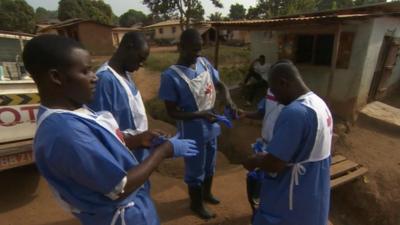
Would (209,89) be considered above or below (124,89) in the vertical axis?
below

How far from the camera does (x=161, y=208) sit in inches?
139

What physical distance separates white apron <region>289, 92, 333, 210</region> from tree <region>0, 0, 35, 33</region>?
110 feet

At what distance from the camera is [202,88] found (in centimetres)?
290

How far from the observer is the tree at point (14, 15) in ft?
92.7

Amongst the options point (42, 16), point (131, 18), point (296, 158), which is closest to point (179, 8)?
point (296, 158)

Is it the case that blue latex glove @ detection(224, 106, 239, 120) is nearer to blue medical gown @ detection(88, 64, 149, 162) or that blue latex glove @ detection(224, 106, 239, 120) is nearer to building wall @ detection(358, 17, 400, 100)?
blue medical gown @ detection(88, 64, 149, 162)

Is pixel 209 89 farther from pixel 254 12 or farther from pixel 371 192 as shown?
pixel 254 12

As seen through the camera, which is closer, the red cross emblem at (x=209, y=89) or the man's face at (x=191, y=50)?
the man's face at (x=191, y=50)

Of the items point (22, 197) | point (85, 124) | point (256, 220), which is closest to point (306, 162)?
point (256, 220)

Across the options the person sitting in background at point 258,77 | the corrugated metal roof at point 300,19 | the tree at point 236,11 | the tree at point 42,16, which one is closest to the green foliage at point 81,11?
the tree at point 42,16

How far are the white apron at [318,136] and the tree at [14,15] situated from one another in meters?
33.6

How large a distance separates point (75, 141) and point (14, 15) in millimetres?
34165

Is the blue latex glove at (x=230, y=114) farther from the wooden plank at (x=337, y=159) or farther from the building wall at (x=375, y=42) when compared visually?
the building wall at (x=375, y=42)

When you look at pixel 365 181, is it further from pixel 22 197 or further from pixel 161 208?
pixel 22 197
